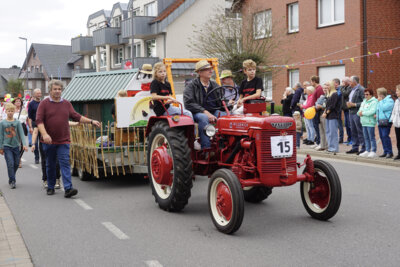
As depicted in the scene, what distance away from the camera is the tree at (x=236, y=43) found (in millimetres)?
22156

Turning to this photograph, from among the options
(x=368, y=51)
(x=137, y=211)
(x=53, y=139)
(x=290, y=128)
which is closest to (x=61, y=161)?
(x=53, y=139)

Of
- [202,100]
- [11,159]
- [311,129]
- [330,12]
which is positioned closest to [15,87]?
[330,12]

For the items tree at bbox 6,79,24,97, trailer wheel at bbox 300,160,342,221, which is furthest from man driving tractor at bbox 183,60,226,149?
tree at bbox 6,79,24,97

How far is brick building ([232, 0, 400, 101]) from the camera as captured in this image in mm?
22328

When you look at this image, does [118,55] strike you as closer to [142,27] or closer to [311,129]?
[142,27]

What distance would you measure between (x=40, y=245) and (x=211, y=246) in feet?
6.35

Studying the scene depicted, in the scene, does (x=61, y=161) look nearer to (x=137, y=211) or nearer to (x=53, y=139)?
(x=53, y=139)

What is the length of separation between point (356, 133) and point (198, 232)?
29.4 feet

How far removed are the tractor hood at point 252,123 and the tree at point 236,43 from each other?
15171mm

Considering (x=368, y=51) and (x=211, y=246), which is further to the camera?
(x=368, y=51)

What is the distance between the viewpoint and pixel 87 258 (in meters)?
5.27

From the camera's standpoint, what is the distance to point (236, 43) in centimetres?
2228

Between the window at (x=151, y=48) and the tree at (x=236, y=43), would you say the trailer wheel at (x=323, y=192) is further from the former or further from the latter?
the window at (x=151, y=48)

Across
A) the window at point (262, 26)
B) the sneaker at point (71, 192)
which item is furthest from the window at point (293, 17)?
the sneaker at point (71, 192)
